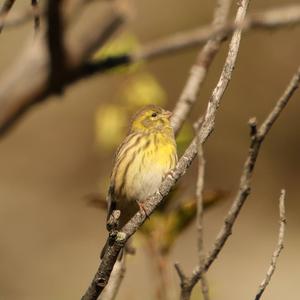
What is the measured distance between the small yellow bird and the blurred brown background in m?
5.34

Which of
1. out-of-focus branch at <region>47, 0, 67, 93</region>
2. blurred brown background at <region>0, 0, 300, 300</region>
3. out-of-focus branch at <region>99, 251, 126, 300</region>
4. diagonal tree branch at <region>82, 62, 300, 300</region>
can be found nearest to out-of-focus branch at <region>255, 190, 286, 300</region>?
diagonal tree branch at <region>82, 62, 300, 300</region>

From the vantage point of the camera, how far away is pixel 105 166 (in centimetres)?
1126

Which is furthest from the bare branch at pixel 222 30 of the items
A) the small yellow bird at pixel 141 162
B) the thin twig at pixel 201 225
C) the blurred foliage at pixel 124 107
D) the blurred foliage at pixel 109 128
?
the small yellow bird at pixel 141 162

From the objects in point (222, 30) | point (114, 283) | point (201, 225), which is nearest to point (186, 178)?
point (114, 283)

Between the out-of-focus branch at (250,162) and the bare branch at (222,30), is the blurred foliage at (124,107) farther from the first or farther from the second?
the bare branch at (222,30)

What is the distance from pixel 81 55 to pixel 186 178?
875cm

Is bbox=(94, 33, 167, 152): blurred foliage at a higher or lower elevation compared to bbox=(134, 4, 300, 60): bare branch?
higher

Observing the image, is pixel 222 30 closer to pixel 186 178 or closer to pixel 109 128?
pixel 109 128

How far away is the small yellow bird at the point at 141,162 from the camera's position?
Result: 505 cm

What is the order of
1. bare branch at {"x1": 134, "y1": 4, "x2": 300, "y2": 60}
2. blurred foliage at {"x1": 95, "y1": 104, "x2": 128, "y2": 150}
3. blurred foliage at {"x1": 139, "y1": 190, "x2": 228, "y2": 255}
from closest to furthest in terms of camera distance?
bare branch at {"x1": 134, "y1": 4, "x2": 300, "y2": 60} → blurred foliage at {"x1": 139, "y1": 190, "x2": 228, "y2": 255} → blurred foliage at {"x1": 95, "y1": 104, "x2": 128, "y2": 150}

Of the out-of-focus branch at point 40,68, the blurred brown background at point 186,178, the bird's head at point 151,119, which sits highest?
the blurred brown background at point 186,178

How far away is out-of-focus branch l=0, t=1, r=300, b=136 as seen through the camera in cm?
177

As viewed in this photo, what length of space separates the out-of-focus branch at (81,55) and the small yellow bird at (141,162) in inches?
121

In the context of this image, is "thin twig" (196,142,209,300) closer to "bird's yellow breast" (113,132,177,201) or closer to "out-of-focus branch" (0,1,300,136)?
"out-of-focus branch" (0,1,300,136)
